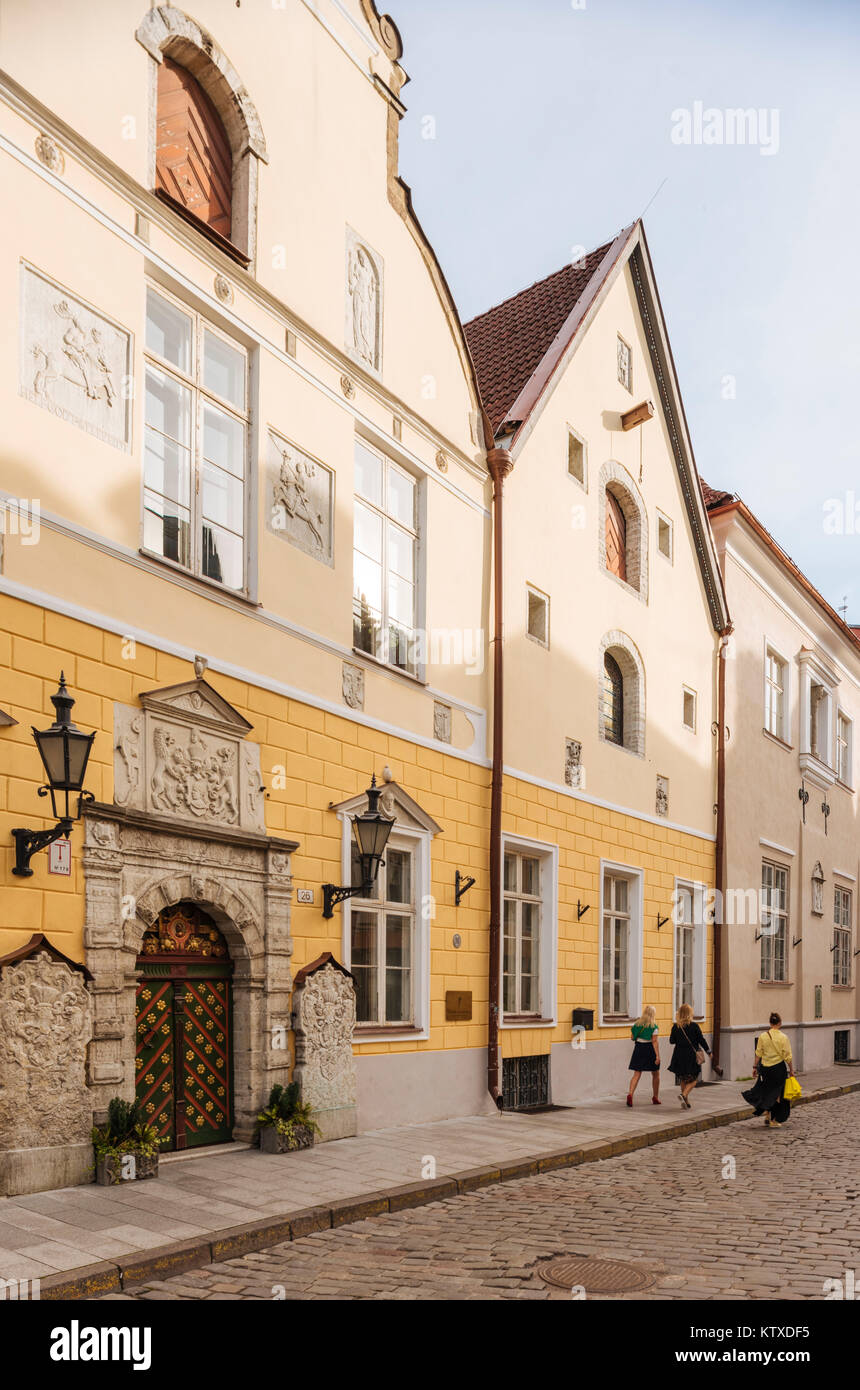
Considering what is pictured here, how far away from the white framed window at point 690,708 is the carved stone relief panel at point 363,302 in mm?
9814

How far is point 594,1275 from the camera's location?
7.39 metres

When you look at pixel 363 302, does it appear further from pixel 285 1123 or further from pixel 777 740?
pixel 777 740

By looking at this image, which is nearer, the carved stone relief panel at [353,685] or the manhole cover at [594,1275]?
the manhole cover at [594,1275]

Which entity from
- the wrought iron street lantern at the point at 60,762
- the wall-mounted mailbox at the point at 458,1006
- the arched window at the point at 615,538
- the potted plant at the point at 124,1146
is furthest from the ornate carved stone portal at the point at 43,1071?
the arched window at the point at 615,538

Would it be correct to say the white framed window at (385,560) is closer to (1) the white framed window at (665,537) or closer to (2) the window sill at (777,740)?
(1) the white framed window at (665,537)

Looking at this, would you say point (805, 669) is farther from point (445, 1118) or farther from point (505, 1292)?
point (505, 1292)

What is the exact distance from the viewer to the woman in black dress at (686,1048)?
56.4 ft

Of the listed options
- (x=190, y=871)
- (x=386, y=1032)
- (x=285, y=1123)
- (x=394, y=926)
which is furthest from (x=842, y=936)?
(x=190, y=871)

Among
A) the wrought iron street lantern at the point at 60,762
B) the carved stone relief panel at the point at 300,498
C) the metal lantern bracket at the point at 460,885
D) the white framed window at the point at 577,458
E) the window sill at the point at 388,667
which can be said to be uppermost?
the white framed window at the point at 577,458

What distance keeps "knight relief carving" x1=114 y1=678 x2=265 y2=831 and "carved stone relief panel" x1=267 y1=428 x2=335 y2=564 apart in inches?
80.5

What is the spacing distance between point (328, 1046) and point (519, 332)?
11.7m

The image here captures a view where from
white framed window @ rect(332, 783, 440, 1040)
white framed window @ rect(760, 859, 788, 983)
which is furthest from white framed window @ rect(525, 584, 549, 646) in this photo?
white framed window @ rect(760, 859, 788, 983)

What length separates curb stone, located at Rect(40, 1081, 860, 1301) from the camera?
6.83 m
